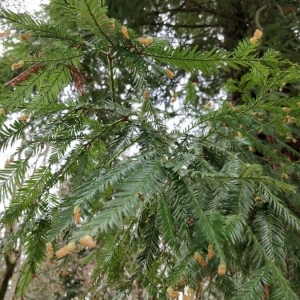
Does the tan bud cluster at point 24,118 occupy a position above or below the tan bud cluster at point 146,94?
above

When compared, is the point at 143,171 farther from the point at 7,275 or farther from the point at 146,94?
the point at 7,275

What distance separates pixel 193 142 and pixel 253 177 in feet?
1.55

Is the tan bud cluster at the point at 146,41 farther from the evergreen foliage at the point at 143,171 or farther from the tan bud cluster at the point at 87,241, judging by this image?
the tan bud cluster at the point at 87,241

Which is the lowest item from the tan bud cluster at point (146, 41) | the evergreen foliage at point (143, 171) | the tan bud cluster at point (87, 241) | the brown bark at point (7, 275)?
the brown bark at point (7, 275)

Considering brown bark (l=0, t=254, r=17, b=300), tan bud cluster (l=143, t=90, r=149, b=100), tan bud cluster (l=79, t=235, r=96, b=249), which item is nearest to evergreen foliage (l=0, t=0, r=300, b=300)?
tan bud cluster (l=143, t=90, r=149, b=100)

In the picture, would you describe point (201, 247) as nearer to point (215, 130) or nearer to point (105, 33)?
point (215, 130)

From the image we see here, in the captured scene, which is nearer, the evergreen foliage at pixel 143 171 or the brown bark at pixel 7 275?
the evergreen foliage at pixel 143 171

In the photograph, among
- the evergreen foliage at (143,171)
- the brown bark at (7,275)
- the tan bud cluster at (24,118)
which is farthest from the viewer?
the brown bark at (7,275)

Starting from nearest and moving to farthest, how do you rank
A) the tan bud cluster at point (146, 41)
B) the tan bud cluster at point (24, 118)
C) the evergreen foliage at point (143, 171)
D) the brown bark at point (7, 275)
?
the evergreen foliage at point (143, 171) → the tan bud cluster at point (146, 41) → the tan bud cluster at point (24, 118) → the brown bark at point (7, 275)

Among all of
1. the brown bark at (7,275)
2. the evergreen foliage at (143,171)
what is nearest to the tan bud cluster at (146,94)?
the evergreen foliage at (143,171)

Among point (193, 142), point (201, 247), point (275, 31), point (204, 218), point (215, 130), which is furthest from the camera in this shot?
point (275, 31)

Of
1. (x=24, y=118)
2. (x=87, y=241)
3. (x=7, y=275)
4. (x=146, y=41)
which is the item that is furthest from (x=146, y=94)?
(x=7, y=275)

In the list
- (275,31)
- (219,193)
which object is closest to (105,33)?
(219,193)

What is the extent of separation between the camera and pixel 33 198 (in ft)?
3.76
